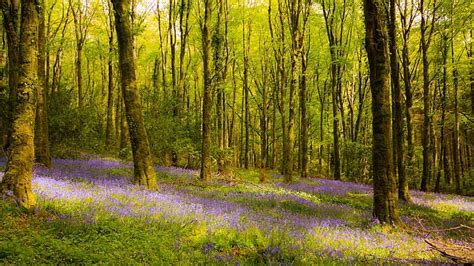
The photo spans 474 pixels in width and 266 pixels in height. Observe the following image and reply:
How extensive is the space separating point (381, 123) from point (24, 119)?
8384mm

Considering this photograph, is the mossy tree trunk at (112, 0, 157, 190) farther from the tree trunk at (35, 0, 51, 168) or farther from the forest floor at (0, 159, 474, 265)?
the tree trunk at (35, 0, 51, 168)

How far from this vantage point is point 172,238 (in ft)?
20.5

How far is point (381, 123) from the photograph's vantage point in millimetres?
9086

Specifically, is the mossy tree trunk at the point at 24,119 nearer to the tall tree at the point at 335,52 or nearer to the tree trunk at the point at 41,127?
the tree trunk at the point at 41,127

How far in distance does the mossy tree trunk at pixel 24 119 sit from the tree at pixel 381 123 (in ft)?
26.4

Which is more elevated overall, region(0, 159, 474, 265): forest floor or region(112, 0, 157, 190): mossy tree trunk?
region(112, 0, 157, 190): mossy tree trunk

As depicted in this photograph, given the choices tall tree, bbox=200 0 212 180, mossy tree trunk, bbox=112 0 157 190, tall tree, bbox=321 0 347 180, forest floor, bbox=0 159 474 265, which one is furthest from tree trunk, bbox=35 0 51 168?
tall tree, bbox=321 0 347 180

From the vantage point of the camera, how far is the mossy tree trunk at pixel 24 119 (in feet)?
21.8

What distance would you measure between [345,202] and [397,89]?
5326 millimetres

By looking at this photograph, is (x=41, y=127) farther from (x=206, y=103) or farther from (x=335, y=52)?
(x=335, y=52)

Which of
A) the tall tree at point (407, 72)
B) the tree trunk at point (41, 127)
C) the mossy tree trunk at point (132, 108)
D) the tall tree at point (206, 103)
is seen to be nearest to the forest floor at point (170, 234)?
the mossy tree trunk at point (132, 108)

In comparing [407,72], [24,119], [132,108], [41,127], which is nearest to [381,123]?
[132,108]

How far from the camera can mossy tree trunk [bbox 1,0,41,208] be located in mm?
6656

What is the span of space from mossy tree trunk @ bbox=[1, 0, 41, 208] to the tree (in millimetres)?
8037
